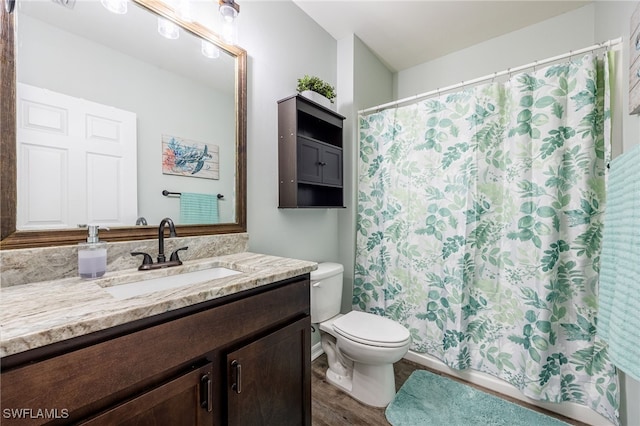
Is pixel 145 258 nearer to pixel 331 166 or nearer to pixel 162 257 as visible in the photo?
pixel 162 257

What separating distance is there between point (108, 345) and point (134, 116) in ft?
3.07

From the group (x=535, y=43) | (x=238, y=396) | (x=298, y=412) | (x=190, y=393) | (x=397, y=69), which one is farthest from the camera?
(x=397, y=69)

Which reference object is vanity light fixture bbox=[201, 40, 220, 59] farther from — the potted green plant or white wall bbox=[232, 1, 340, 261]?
the potted green plant

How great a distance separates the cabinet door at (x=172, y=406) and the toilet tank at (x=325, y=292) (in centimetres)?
93

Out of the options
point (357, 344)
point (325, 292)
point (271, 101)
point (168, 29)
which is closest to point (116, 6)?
point (168, 29)

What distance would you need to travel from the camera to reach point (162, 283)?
3.47 feet

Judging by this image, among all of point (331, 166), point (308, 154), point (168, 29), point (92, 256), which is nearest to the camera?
point (92, 256)

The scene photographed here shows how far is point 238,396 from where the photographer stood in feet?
2.95

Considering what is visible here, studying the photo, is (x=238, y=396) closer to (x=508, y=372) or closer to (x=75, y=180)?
(x=75, y=180)

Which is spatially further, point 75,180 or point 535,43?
point 535,43

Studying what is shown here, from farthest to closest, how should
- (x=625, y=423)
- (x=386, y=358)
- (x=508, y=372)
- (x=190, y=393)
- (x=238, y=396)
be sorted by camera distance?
(x=508, y=372), (x=386, y=358), (x=625, y=423), (x=238, y=396), (x=190, y=393)

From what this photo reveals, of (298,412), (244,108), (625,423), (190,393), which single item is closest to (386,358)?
(298,412)

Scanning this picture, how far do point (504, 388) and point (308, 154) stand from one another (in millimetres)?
1910

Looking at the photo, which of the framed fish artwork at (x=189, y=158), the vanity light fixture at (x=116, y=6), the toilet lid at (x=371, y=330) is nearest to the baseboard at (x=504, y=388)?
the toilet lid at (x=371, y=330)
